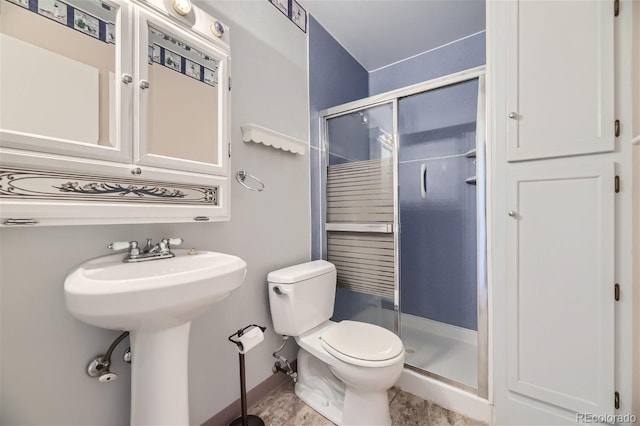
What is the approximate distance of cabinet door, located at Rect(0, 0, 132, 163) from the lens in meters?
0.69

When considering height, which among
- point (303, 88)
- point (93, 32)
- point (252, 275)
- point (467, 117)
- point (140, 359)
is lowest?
point (140, 359)

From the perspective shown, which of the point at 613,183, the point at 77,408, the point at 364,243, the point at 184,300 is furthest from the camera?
the point at 364,243

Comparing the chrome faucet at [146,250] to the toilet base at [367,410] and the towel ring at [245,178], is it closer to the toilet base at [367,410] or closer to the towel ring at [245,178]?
the towel ring at [245,178]

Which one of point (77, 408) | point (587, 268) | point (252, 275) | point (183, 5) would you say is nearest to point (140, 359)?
point (77, 408)

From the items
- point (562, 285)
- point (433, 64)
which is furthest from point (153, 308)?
point (433, 64)

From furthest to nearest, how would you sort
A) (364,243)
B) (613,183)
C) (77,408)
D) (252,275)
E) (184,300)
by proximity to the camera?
(364,243)
(252,275)
(613,183)
(77,408)
(184,300)

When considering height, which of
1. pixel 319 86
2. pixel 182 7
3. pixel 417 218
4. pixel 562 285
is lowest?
pixel 562 285

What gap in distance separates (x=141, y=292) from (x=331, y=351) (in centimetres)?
89

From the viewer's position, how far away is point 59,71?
0.77m

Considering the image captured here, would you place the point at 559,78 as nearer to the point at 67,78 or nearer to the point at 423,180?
the point at 423,180

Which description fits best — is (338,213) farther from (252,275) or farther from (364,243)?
(252,275)

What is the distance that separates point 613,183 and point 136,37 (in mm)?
1852

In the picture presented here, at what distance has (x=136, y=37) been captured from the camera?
897 millimetres

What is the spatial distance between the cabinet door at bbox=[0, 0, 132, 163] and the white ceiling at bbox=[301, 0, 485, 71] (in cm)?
142
